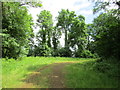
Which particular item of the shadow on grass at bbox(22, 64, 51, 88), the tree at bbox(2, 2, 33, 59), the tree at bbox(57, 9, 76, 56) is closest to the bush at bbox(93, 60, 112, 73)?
the shadow on grass at bbox(22, 64, 51, 88)

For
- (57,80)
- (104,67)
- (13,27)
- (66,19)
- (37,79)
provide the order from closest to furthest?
1. (57,80)
2. (37,79)
3. (104,67)
4. (13,27)
5. (66,19)

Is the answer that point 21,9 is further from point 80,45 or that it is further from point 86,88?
point 80,45

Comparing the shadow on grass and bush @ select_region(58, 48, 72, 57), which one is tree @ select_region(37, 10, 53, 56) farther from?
the shadow on grass

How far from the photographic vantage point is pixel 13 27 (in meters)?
13.3

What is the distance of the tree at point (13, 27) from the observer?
495 inches

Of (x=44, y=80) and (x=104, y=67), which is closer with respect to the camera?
(x=44, y=80)

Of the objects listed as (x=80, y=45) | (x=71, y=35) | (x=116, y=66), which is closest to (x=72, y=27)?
(x=71, y=35)

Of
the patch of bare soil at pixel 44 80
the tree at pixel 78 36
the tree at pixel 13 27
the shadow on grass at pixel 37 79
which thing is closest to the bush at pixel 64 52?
the tree at pixel 78 36

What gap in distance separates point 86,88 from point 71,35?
2600cm

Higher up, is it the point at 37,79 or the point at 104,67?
the point at 104,67

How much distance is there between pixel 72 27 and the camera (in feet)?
102

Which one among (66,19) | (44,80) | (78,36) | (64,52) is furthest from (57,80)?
(66,19)

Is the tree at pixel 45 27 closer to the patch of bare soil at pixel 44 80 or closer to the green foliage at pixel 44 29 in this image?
the green foliage at pixel 44 29

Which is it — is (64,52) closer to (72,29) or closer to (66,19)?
(72,29)
